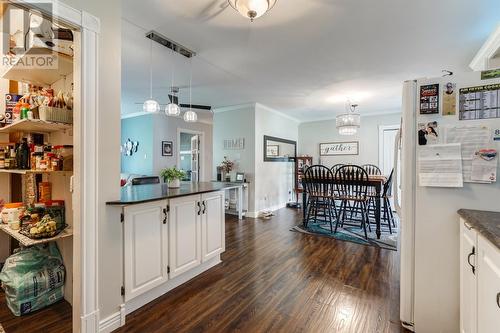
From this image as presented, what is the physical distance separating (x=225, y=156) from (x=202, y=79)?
225cm

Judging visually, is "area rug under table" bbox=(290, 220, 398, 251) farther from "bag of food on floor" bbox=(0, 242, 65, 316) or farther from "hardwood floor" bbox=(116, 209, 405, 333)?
"bag of food on floor" bbox=(0, 242, 65, 316)

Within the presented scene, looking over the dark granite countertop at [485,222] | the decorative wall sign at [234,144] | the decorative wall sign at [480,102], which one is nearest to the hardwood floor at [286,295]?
the dark granite countertop at [485,222]

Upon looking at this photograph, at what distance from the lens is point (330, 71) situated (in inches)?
127

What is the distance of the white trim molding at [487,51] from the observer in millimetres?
2176

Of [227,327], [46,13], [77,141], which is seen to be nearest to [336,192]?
[227,327]

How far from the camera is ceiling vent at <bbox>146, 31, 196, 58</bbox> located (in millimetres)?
2347

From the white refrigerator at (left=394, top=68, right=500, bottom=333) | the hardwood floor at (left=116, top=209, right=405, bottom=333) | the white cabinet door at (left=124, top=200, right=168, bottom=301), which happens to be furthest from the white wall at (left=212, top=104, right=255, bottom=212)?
the white refrigerator at (left=394, top=68, right=500, bottom=333)

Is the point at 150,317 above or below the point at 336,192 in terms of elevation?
below

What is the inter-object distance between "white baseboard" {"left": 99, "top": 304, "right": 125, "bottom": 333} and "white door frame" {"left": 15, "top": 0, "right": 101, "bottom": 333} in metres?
0.04

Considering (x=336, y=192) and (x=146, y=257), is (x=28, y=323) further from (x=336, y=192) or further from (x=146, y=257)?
(x=336, y=192)

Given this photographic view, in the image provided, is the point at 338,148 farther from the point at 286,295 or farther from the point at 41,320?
the point at 41,320

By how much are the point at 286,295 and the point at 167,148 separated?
5260mm

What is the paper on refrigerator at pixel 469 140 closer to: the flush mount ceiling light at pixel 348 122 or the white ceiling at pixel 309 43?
the white ceiling at pixel 309 43

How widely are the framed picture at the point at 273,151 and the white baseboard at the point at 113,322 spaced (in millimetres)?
4255
